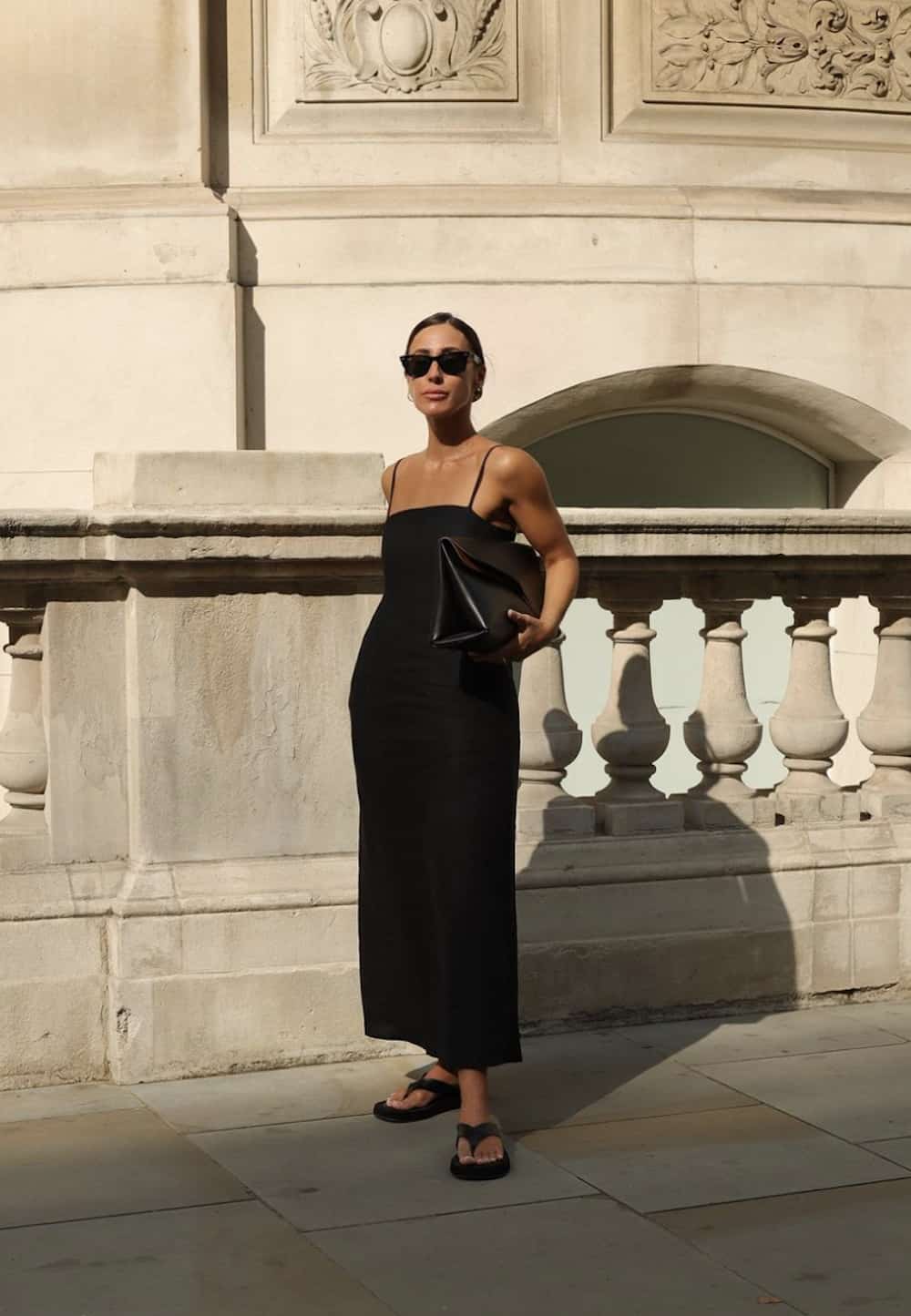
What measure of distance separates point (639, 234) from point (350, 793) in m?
4.55

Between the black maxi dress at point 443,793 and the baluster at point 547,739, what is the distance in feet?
3.57

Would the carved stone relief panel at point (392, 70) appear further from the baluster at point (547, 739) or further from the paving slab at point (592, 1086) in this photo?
the paving slab at point (592, 1086)

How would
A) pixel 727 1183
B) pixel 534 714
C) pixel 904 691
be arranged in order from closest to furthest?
pixel 727 1183
pixel 534 714
pixel 904 691

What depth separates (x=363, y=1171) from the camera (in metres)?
4.25

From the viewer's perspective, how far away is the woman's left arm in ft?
14.1

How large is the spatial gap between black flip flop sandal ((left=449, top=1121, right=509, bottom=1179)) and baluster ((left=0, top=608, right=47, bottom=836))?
1557 mm

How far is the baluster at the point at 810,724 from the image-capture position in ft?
19.0

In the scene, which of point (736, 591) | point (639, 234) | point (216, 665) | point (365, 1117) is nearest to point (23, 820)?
point (216, 665)

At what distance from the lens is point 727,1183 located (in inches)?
162

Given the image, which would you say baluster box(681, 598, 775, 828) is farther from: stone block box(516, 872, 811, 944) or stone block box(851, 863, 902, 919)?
stone block box(851, 863, 902, 919)

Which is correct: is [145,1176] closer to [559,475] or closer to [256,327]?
[256,327]

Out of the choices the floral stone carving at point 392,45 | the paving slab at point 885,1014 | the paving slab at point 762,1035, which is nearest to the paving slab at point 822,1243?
the paving slab at point 762,1035

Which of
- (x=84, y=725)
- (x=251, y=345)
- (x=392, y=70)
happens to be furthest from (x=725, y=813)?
(x=392, y=70)

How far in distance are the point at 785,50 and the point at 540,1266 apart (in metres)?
7.17
